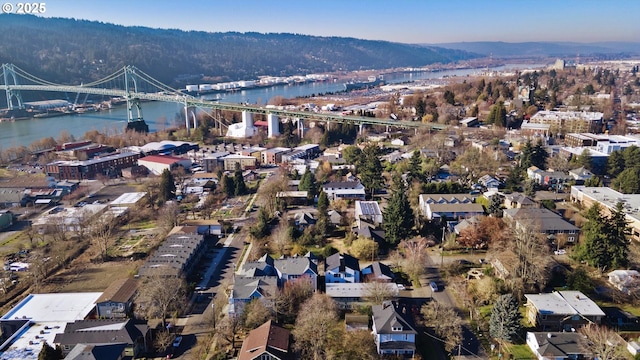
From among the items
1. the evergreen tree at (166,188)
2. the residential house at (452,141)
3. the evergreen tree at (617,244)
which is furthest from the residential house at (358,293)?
the residential house at (452,141)

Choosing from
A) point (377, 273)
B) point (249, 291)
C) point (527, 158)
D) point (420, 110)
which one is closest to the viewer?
point (249, 291)

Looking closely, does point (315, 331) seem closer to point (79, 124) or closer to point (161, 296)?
point (161, 296)

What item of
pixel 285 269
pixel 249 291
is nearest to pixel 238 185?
pixel 285 269

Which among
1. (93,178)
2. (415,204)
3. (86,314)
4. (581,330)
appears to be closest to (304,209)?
(415,204)

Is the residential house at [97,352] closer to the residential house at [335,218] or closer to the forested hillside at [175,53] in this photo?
the residential house at [335,218]

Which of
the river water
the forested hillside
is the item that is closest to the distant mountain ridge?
the forested hillside

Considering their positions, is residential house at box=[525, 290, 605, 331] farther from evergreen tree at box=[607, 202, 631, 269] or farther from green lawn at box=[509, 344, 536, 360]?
evergreen tree at box=[607, 202, 631, 269]

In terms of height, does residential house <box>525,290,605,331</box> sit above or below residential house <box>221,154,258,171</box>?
below
